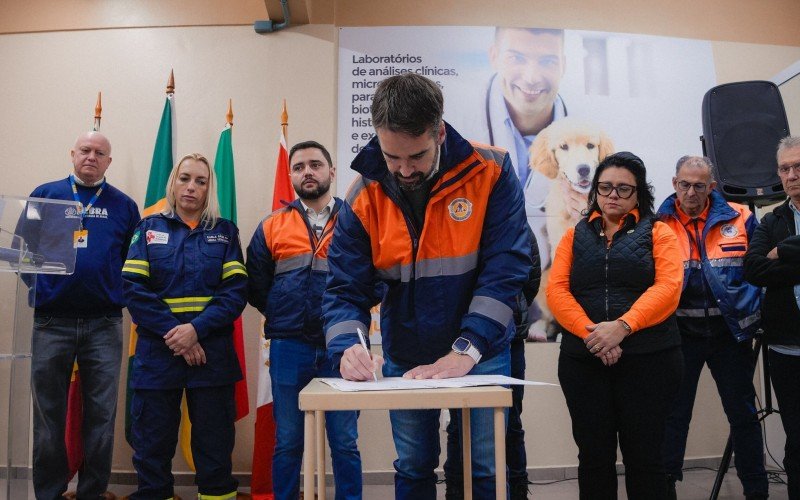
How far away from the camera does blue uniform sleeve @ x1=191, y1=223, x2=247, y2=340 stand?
96.6 inches

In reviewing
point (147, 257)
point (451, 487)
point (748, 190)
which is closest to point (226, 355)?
point (147, 257)

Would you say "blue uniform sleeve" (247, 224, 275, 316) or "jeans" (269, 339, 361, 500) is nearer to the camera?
"jeans" (269, 339, 361, 500)

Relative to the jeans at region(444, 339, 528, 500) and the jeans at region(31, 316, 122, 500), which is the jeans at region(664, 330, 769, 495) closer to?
the jeans at region(444, 339, 528, 500)

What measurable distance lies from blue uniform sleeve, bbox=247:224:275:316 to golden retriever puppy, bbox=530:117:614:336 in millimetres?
1719

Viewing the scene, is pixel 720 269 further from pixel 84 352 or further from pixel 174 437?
pixel 84 352

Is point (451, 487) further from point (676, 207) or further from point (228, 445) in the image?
point (676, 207)

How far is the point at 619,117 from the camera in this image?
3871 millimetres

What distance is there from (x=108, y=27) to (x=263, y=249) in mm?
2152

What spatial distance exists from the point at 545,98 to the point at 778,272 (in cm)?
190

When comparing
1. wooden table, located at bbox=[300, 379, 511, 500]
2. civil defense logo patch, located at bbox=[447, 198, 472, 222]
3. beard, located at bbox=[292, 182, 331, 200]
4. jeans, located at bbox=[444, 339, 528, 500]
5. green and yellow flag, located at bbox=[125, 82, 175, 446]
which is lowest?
jeans, located at bbox=[444, 339, 528, 500]

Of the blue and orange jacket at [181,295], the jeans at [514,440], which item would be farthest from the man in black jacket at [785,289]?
the blue and orange jacket at [181,295]

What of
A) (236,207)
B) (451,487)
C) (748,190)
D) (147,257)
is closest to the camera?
(451,487)

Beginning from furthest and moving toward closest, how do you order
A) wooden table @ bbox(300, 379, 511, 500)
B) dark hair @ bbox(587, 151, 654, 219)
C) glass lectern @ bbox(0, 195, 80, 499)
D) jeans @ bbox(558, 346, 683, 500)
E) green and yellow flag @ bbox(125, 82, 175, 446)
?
green and yellow flag @ bbox(125, 82, 175, 446)
dark hair @ bbox(587, 151, 654, 219)
jeans @ bbox(558, 346, 683, 500)
glass lectern @ bbox(0, 195, 80, 499)
wooden table @ bbox(300, 379, 511, 500)

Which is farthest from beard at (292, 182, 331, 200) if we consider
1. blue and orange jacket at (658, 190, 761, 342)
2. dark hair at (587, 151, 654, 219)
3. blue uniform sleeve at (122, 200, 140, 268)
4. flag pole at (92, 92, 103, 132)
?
blue and orange jacket at (658, 190, 761, 342)
